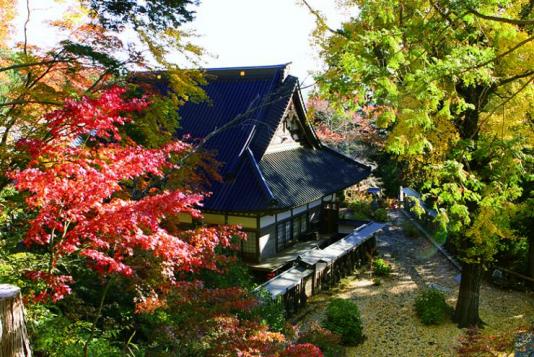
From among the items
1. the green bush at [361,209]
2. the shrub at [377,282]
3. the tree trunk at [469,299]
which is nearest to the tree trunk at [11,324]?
the tree trunk at [469,299]

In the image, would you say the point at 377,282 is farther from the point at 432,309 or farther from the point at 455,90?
the point at 455,90

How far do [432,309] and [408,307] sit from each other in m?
1.26

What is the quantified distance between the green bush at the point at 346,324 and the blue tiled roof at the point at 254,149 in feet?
11.8

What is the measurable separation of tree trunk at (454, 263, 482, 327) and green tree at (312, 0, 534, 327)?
0.02 meters

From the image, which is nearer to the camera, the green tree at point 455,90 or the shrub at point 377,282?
the green tree at point 455,90

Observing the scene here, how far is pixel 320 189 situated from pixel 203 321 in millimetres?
10900

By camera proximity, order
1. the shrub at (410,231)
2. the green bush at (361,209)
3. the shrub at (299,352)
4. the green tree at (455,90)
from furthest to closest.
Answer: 1. the green bush at (361,209)
2. the shrub at (410,231)
3. the green tree at (455,90)
4. the shrub at (299,352)

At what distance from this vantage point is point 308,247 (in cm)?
1555

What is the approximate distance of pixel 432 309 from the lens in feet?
36.3

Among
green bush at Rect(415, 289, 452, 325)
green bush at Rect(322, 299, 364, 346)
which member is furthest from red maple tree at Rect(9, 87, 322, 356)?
green bush at Rect(415, 289, 452, 325)

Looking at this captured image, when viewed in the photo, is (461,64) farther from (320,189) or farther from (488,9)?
(320,189)

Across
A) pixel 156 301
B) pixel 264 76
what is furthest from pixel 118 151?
pixel 264 76

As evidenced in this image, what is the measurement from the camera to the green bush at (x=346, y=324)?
10.0 meters

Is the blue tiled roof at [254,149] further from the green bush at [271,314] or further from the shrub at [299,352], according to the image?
the shrub at [299,352]
